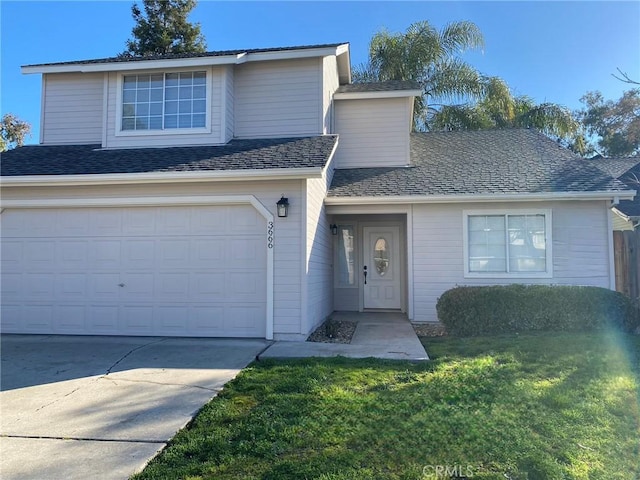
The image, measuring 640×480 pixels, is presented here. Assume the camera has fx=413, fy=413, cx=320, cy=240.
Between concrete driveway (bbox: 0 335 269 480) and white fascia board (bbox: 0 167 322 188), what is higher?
white fascia board (bbox: 0 167 322 188)

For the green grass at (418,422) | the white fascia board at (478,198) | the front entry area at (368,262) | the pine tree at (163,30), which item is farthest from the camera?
the pine tree at (163,30)

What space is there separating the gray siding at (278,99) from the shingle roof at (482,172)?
182 centimetres

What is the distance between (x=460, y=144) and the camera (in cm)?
1259

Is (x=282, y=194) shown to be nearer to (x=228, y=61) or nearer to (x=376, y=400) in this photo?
(x=228, y=61)

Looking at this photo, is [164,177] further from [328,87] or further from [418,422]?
[418,422]

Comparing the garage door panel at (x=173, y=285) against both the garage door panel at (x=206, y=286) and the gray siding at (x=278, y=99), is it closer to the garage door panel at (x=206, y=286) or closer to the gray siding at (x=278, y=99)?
the garage door panel at (x=206, y=286)

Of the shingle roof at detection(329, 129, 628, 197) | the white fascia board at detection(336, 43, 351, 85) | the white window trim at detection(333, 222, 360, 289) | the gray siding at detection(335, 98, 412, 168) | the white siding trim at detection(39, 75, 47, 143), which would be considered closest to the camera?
the shingle roof at detection(329, 129, 628, 197)

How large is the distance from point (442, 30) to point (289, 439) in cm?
1923

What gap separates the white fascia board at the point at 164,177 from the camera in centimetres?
714

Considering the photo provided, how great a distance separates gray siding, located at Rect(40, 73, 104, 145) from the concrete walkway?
284 inches

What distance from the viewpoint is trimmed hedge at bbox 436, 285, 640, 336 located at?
7660 mm

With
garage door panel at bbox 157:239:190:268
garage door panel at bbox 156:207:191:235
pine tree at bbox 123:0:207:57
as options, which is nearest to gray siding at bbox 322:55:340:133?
garage door panel at bbox 156:207:191:235

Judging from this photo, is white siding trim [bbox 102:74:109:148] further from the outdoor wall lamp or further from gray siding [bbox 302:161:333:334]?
gray siding [bbox 302:161:333:334]

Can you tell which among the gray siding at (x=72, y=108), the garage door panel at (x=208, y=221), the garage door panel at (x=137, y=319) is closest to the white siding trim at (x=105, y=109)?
the gray siding at (x=72, y=108)
